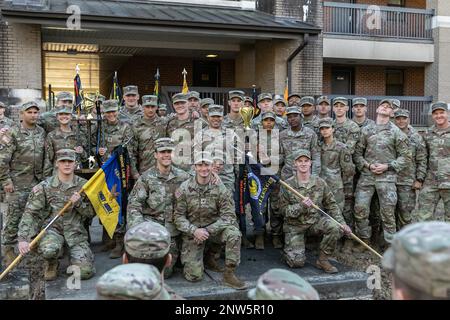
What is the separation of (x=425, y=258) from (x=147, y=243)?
1781 mm

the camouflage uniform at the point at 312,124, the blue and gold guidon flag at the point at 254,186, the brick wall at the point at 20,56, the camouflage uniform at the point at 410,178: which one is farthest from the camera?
the brick wall at the point at 20,56

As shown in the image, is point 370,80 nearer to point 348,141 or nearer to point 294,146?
point 348,141

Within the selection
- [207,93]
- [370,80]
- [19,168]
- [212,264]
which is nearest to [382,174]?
[212,264]

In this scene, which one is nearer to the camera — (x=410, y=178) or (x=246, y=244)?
(x=246, y=244)

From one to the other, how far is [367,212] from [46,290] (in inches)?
176

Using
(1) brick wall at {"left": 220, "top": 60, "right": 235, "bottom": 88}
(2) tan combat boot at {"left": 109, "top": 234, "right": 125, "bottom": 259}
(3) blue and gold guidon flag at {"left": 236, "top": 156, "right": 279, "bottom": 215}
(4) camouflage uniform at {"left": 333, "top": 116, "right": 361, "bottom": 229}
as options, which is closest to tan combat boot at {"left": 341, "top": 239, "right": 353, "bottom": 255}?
(4) camouflage uniform at {"left": 333, "top": 116, "right": 361, "bottom": 229}

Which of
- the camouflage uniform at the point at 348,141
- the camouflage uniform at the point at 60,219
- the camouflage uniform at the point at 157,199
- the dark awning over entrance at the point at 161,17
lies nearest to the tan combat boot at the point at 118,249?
the camouflage uniform at the point at 60,219

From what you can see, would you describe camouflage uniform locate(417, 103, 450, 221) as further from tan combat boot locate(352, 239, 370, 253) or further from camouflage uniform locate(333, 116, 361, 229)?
camouflage uniform locate(333, 116, 361, 229)

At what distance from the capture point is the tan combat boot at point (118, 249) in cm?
666

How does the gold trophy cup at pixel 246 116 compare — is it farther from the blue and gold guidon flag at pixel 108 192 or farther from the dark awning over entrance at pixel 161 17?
the dark awning over entrance at pixel 161 17

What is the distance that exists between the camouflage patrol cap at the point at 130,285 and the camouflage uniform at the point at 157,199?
368 cm

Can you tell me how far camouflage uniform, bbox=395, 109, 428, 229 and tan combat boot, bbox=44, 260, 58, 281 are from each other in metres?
4.83

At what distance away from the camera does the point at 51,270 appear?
5.87m
